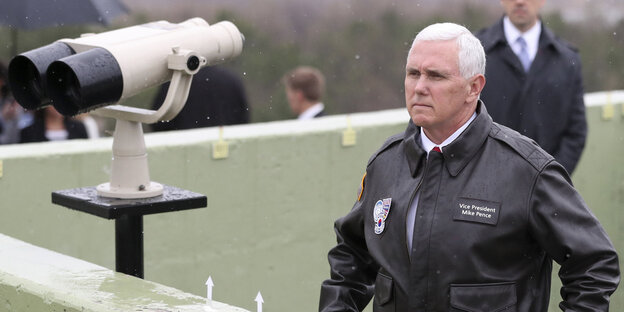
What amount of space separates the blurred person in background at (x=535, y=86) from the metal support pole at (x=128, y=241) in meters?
3.55

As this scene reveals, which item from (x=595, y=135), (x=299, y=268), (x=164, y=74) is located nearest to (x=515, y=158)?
(x=164, y=74)

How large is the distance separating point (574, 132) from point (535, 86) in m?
0.39

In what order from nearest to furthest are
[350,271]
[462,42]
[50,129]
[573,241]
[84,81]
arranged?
[573,241] < [462,42] < [350,271] < [84,81] < [50,129]

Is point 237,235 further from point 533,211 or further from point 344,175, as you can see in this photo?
point 533,211

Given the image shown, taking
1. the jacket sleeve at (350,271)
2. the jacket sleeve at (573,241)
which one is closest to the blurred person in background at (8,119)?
the jacket sleeve at (350,271)

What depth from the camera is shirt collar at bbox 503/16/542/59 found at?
26.2 feet

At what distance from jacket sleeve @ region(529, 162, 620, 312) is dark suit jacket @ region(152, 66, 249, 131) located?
5495mm

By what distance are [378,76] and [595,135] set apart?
19324 millimetres

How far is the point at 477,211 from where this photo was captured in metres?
3.88

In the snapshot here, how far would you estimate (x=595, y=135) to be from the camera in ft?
30.4

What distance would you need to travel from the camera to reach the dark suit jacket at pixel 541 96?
26.0ft

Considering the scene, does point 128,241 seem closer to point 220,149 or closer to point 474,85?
point 474,85

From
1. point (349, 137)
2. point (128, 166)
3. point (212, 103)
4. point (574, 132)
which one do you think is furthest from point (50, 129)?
point (128, 166)

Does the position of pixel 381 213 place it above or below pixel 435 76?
below
